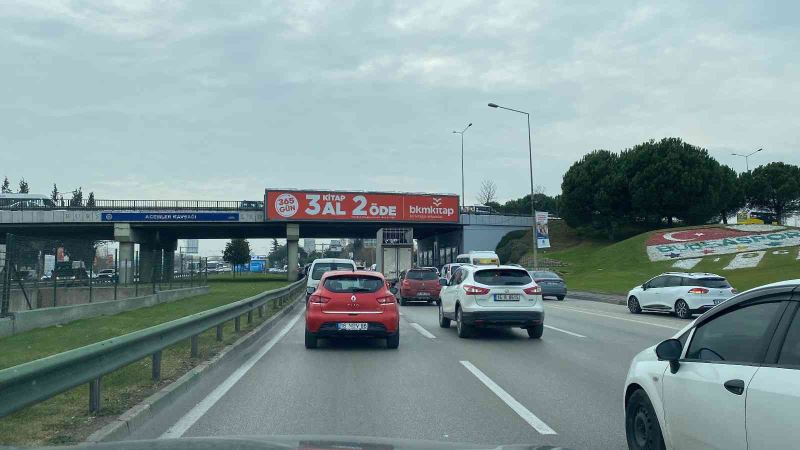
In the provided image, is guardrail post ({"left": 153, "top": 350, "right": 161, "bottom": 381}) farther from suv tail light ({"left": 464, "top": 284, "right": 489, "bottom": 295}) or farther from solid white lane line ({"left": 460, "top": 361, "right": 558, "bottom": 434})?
suv tail light ({"left": 464, "top": 284, "right": 489, "bottom": 295})

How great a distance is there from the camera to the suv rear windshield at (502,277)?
15891mm

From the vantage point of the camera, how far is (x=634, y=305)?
994 inches

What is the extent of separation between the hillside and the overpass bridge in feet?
29.4

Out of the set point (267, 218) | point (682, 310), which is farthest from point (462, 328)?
point (267, 218)

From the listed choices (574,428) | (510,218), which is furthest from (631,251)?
(574,428)

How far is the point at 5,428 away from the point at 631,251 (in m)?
62.1

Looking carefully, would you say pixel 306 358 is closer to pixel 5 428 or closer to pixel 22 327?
pixel 5 428

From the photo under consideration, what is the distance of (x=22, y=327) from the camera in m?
16.9

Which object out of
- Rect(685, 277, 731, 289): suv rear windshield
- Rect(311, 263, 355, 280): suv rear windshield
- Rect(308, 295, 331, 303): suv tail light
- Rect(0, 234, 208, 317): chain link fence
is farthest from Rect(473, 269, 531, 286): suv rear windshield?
Rect(311, 263, 355, 280): suv rear windshield

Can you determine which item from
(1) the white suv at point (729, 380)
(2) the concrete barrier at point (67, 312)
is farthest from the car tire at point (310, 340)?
(1) the white suv at point (729, 380)

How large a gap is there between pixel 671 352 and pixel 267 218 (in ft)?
183

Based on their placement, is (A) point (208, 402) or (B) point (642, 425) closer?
(B) point (642, 425)

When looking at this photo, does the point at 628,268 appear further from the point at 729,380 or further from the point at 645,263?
the point at 729,380

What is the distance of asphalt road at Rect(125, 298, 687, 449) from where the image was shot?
6.91m
